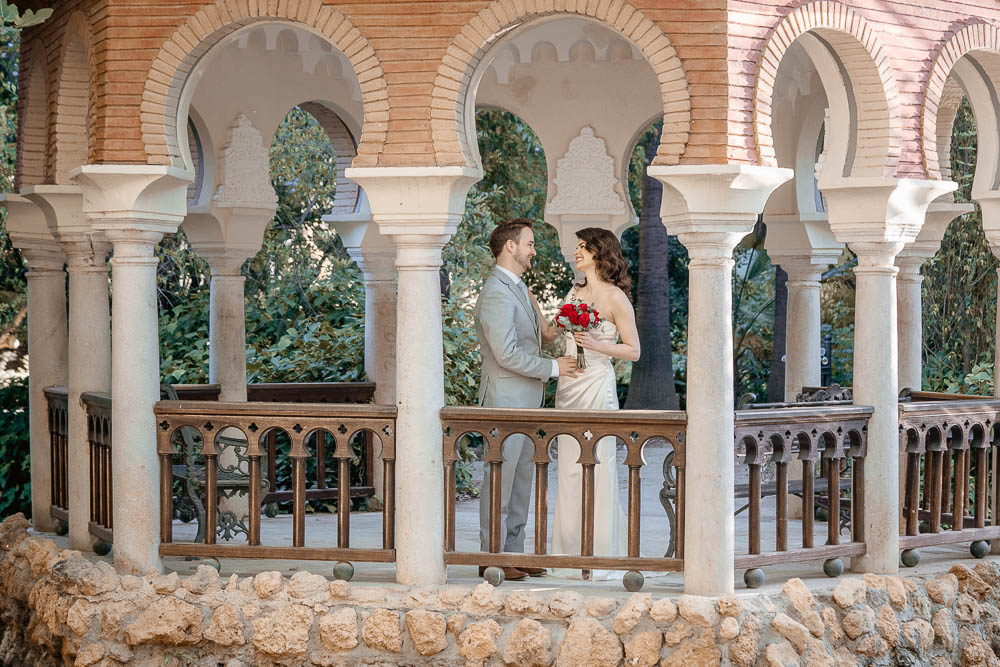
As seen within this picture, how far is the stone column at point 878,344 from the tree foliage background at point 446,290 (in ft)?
17.6

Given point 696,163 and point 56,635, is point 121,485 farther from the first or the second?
point 696,163

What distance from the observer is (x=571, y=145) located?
10688 mm

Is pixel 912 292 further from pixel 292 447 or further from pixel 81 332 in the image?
pixel 81 332

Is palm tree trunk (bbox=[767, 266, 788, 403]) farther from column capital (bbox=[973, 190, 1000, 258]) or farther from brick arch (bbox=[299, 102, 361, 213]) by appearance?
column capital (bbox=[973, 190, 1000, 258])

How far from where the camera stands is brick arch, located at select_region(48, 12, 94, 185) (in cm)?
834

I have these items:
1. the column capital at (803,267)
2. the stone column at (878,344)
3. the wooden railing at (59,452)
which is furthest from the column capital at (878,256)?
the wooden railing at (59,452)

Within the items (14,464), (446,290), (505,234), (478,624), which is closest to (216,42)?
(505,234)

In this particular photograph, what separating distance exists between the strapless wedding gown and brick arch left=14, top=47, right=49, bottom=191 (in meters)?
4.15

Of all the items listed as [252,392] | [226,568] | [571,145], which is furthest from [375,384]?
[226,568]

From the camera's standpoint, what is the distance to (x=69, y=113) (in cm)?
852

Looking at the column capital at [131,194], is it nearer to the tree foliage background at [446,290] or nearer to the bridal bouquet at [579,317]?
the bridal bouquet at [579,317]

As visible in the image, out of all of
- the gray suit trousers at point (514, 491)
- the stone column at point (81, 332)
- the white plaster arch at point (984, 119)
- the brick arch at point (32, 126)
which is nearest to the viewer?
the gray suit trousers at point (514, 491)

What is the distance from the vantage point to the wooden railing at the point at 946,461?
799 centimetres

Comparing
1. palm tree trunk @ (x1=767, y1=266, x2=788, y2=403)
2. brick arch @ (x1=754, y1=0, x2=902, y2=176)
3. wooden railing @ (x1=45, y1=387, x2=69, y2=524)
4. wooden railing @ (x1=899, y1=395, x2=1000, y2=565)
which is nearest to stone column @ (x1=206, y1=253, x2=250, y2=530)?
wooden railing @ (x1=45, y1=387, x2=69, y2=524)
